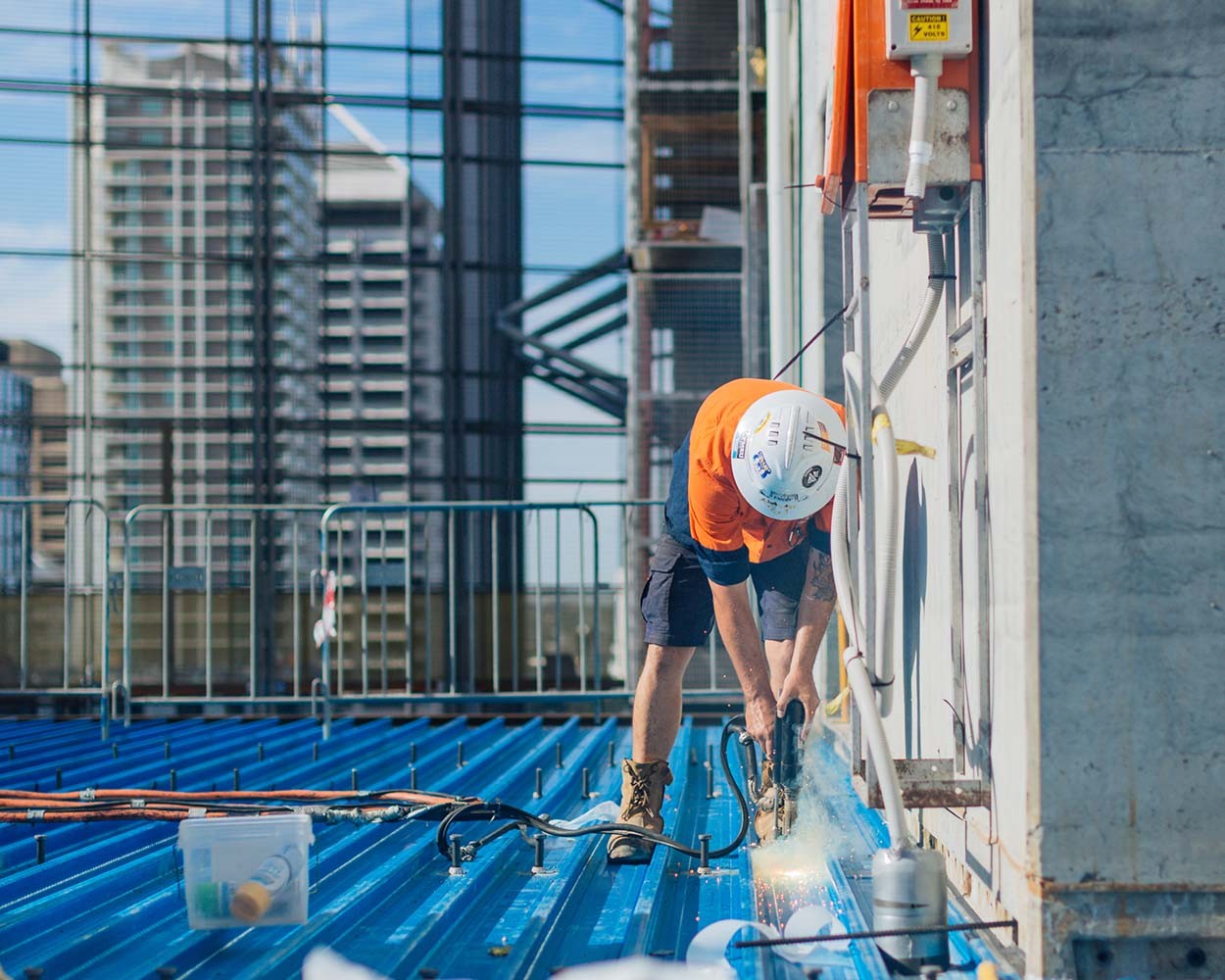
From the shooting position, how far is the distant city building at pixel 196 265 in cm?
1490

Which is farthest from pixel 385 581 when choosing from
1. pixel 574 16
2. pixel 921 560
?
pixel 574 16

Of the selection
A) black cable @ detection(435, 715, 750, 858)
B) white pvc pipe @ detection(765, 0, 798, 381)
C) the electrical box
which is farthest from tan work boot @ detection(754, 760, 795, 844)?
white pvc pipe @ detection(765, 0, 798, 381)

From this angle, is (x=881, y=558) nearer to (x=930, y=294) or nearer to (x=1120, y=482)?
(x=1120, y=482)

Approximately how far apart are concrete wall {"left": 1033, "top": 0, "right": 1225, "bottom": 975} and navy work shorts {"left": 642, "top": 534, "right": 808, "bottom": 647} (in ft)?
6.17

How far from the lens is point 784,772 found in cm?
357

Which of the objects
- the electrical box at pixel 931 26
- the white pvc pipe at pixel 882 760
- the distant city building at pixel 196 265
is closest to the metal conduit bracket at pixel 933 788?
the white pvc pipe at pixel 882 760

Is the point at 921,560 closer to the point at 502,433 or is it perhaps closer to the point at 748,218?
the point at 748,218

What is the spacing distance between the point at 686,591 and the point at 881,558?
1.44 metres

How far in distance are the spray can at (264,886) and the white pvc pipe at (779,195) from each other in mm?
4844

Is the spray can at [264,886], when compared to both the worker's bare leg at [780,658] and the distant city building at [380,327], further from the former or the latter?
the distant city building at [380,327]

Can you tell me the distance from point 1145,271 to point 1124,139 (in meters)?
0.26

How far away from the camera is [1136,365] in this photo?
2258mm

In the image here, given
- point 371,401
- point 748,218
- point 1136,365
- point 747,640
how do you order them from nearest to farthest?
point 1136,365 < point 747,640 < point 748,218 < point 371,401

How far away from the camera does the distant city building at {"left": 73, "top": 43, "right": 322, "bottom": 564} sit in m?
14.9
